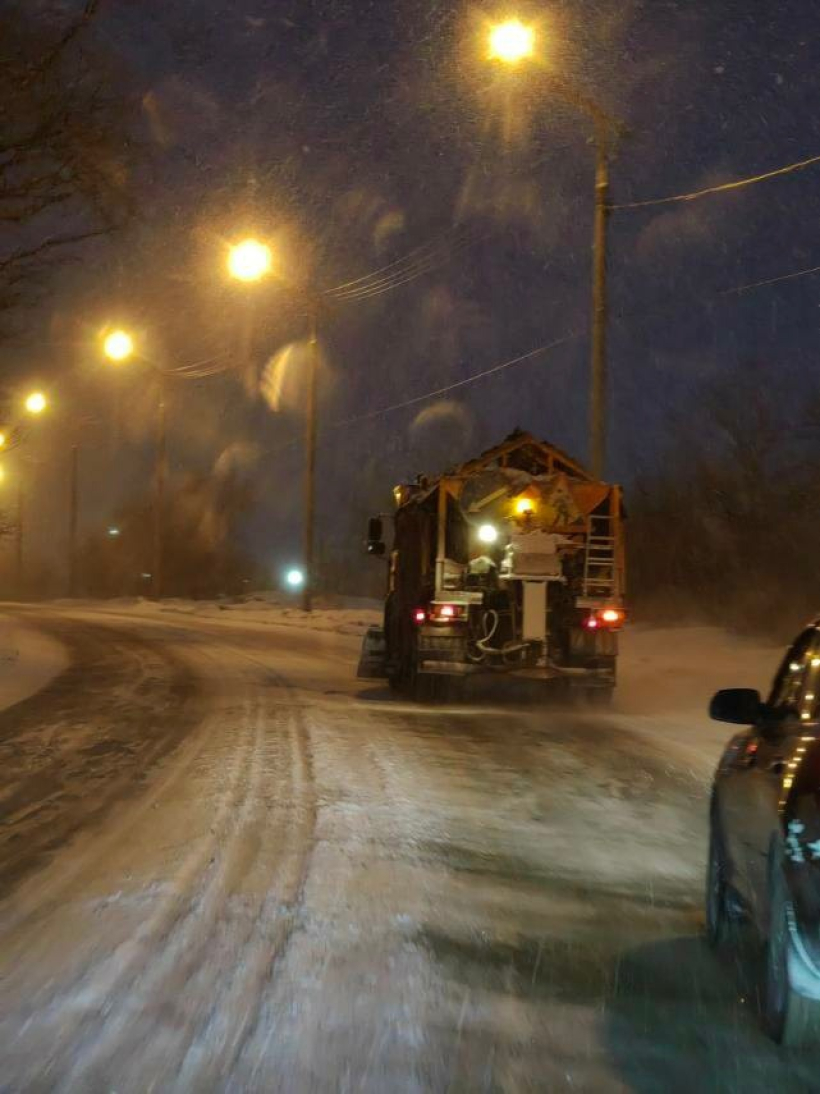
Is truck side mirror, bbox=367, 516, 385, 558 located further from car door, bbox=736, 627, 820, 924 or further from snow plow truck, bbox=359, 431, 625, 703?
car door, bbox=736, 627, 820, 924

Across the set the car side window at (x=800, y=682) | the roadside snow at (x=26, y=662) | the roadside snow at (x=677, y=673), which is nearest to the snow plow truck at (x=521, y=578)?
the roadside snow at (x=677, y=673)

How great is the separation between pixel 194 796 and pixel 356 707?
699cm

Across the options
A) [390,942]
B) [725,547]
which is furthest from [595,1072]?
[725,547]

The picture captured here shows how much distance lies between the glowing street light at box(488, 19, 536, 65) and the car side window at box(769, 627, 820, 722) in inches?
503

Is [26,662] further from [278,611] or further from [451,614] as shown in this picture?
[278,611]

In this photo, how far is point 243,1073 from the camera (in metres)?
4.65

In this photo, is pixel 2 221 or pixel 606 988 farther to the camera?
pixel 2 221

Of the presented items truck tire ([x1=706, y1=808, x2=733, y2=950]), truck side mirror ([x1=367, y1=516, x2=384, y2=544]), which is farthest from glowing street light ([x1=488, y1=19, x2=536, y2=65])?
truck tire ([x1=706, y1=808, x2=733, y2=950])

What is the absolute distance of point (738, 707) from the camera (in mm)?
5941

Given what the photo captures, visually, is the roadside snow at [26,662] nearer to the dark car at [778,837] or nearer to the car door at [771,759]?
the dark car at [778,837]

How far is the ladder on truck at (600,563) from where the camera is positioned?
59.0 feet

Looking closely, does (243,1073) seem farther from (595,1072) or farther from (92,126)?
(92,126)

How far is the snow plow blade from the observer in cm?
2125

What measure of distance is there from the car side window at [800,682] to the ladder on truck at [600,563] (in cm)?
1141
